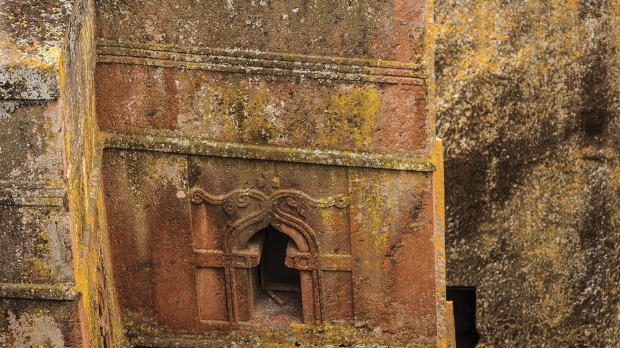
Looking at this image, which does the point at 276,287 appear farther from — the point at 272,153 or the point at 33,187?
the point at 33,187

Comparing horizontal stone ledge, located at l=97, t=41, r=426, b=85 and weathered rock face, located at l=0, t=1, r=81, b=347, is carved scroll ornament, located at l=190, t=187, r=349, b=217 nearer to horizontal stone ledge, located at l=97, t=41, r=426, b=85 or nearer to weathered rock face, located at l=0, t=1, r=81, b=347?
horizontal stone ledge, located at l=97, t=41, r=426, b=85

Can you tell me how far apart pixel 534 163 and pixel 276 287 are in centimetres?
295

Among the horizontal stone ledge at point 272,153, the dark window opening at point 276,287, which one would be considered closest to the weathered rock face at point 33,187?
the horizontal stone ledge at point 272,153

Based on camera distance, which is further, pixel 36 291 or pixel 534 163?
pixel 534 163

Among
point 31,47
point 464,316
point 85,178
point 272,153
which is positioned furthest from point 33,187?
point 464,316

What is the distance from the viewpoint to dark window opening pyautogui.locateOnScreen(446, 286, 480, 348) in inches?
458

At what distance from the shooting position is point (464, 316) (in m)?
11.8

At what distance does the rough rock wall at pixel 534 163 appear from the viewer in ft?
34.8

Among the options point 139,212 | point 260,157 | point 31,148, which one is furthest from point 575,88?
point 31,148

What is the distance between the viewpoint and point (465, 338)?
38.6 ft

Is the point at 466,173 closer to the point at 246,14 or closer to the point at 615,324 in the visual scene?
the point at 615,324

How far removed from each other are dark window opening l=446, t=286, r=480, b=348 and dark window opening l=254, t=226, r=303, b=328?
2.61 m

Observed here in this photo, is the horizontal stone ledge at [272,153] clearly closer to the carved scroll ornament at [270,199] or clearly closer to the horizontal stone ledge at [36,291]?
the carved scroll ornament at [270,199]

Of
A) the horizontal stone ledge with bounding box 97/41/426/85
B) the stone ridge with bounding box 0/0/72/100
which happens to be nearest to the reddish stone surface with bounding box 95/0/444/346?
the horizontal stone ledge with bounding box 97/41/426/85
